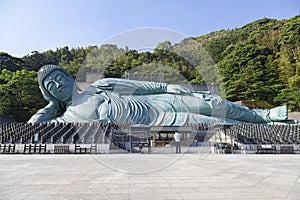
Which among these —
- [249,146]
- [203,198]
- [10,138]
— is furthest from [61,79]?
[203,198]

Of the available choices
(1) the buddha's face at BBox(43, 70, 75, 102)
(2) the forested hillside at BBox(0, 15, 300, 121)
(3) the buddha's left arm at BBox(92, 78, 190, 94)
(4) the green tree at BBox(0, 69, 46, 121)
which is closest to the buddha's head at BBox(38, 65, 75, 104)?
(1) the buddha's face at BBox(43, 70, 75, 102)

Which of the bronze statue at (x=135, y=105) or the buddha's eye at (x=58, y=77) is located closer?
the bronze statue at (x=135, y=105)

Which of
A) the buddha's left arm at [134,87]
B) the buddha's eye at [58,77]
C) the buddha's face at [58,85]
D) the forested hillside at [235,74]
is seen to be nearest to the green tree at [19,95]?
the forested hillside at [235,74]

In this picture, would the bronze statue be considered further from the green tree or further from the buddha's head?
the green tree

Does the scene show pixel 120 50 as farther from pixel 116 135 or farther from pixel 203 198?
pixel 116 135

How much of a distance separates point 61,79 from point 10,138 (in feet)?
20.9

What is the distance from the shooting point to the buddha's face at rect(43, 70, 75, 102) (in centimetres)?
1934

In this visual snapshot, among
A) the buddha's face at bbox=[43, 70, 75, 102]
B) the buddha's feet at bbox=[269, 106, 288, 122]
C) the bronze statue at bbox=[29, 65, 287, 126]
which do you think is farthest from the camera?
the buddha's face at bbox=[43, 70, 75, 102]

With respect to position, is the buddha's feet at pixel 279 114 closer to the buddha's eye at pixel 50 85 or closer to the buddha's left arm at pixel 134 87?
the buddha's left arm at pixel 134 87

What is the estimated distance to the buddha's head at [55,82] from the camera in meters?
19.3

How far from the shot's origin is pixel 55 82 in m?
19.4

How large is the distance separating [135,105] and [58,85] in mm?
5656

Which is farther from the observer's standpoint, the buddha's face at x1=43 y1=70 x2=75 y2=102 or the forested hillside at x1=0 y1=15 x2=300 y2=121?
the forested hillside at x1=0 y1=15 x2=300 y2=121

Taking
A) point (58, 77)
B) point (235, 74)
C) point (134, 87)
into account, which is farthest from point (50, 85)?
point (235, 74)
